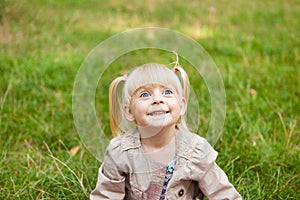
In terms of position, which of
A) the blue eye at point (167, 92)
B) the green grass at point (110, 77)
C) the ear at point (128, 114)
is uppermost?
the blue eye at point (167, 92)

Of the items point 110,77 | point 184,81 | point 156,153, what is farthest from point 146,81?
point 110,77

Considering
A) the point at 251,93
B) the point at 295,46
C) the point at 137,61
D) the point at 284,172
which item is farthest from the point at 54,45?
the point at 284,172

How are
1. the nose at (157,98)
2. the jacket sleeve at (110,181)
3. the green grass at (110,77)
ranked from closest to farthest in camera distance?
the nose at (157,98), the jacket sleeve at (110,181), the green grass at (110,77)

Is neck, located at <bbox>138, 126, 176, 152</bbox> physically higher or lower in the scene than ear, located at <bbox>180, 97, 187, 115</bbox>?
lower

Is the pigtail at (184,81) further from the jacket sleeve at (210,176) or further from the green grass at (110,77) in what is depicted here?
the green grass at (110,77)

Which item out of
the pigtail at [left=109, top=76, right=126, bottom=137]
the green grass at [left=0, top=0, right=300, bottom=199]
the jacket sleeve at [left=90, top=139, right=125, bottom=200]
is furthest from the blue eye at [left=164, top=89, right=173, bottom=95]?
the green grass at [left=0, top=0, right=300, bottom=199]

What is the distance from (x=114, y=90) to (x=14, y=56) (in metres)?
2.56

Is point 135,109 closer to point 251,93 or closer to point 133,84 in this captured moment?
point 133,84

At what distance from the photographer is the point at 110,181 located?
2105 millimetres

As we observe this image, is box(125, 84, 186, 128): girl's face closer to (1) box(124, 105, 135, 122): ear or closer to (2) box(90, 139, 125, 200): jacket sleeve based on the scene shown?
(1) box(124, 105, 135, 122): ear

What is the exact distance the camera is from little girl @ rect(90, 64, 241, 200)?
2023 millimetres

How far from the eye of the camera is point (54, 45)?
16.3ft

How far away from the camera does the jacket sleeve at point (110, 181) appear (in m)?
2.10

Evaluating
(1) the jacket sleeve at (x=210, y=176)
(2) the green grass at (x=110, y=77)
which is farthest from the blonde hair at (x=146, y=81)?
(2) the green grass at (x=110, y=77)
